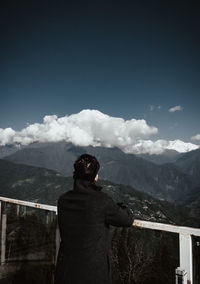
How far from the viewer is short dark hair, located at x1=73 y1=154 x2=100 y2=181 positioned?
1.85 metres

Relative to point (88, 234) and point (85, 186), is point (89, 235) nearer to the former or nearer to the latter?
point (88, 234)

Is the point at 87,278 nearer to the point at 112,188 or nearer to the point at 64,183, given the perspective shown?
the point at 112,188

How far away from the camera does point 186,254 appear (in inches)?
70.5

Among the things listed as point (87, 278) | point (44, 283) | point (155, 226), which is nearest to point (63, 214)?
point (87, 278)

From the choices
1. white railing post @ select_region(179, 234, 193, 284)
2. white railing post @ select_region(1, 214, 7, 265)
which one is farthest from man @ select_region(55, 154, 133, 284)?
white railing post @ select_region(1, 214, 7, 265)

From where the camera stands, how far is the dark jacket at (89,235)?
1667 millimetres

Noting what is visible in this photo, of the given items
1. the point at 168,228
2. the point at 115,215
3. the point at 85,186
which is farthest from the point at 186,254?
the point at 85,186

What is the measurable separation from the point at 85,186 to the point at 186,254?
0.97 metres

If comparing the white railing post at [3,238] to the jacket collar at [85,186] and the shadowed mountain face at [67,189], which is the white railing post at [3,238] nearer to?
the jacket collar at [85,186]

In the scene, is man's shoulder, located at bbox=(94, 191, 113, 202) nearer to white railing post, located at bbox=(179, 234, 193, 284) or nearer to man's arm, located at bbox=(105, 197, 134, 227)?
man's arm, located at bbox=(105, 197, 134, 227)

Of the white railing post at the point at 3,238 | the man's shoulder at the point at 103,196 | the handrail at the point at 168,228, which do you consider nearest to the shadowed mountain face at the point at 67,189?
the white railing post at the point at 3,238

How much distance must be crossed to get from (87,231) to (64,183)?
194m

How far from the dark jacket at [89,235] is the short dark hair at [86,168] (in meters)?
0.13

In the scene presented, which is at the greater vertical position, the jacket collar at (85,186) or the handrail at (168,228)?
the jacket collar at (85,186)
